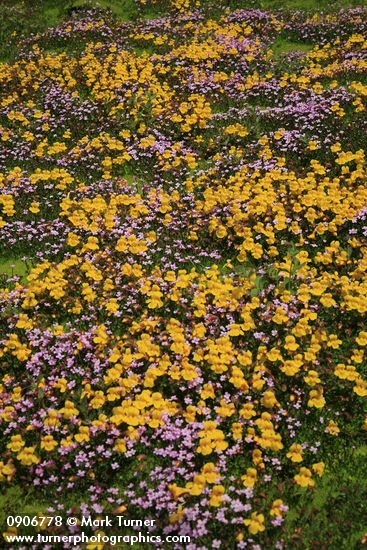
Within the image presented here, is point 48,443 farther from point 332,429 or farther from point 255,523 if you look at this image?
point 332,429

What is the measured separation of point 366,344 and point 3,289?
21.1 ft

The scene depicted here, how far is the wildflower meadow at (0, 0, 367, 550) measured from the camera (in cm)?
629

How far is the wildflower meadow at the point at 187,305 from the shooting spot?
6285 mm

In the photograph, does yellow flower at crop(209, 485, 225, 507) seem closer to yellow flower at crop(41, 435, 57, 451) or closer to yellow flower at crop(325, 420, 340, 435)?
yellow flower at crop(325, 420, 340, 435)

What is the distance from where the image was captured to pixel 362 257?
31.2ft

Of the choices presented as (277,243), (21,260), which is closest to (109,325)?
(21,260)

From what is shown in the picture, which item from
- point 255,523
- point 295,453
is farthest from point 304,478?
point 255,523

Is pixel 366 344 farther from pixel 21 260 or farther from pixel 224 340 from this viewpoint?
pixel 21 260

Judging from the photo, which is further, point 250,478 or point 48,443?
point 48,443

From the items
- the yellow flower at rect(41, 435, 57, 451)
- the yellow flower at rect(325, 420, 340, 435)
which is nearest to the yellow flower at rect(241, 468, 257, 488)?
the yellow flower at rect(325, 420, 340, 435)

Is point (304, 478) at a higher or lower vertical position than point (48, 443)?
higher

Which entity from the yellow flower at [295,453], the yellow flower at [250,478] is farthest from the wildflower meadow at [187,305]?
the yellow flower at [250,478]

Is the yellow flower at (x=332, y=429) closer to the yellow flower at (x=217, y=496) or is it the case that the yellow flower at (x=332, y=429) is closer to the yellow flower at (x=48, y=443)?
the yellow flower at (x=217, y=496)

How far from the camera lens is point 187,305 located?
8898 millimetres
